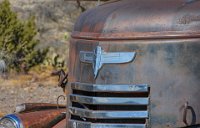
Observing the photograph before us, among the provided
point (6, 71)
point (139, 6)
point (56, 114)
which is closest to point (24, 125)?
point (56, 114)

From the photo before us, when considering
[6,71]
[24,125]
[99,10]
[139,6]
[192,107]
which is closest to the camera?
[192,107]

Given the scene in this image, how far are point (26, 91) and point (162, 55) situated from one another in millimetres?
7787

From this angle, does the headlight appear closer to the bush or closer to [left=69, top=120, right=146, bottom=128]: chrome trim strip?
[left=69, top=120, right=146, bottom=128]: chrome trim strip

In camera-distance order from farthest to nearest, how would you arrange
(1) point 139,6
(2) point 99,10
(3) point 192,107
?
(2) point 99,10 → (1) point 139,6 → (3) point 192,107

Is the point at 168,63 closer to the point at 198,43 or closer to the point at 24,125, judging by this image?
the point at 198,43

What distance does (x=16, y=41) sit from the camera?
1476cm

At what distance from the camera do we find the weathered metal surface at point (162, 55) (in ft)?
14.1

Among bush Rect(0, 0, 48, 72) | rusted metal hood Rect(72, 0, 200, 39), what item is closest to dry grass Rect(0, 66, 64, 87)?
bush Rect(0, 0, 48, 72)

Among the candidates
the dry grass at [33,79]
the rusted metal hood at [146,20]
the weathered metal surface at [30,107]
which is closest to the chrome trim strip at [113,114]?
the rusted metal hood at [146,20]

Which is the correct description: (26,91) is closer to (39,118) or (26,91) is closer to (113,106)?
(39,118)

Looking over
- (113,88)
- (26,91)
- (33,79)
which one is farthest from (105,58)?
(33,79)

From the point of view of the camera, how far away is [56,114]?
5.84 meters

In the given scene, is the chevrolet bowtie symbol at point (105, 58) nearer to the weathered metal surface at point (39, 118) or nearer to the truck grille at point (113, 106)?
the truck grille at point (113, 106)

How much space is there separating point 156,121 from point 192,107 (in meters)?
0.27
